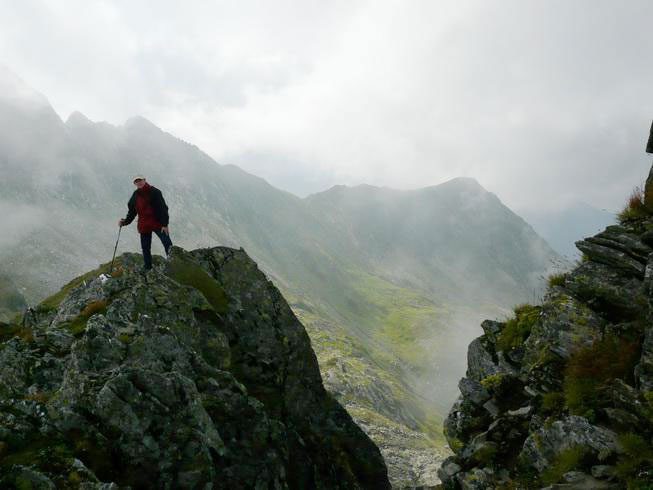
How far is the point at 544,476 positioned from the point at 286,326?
1533cm

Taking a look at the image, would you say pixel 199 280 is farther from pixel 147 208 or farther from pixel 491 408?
pixel 491 408

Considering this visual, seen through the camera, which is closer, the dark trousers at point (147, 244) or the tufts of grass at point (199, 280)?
the dark trousers at point (147, 244)

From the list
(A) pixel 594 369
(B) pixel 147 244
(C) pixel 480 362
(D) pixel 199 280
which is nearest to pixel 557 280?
(A) pixel 594 369

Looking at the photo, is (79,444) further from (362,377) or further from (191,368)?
(362,377)

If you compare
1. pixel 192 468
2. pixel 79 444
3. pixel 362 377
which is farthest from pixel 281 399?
pixel 362 377

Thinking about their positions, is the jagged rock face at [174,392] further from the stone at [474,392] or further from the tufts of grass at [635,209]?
the tufts of grass at [635,209]

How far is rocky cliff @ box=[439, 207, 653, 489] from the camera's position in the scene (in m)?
12.5

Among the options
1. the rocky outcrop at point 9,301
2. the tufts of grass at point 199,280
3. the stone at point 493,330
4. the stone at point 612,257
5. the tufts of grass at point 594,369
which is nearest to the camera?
the tufts of grass at point 594,369

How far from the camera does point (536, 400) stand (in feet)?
53.9

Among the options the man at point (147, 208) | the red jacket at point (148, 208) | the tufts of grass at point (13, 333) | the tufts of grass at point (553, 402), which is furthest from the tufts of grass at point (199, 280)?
the tufts of grass at point (553, 402)

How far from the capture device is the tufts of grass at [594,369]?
13867 millimetres

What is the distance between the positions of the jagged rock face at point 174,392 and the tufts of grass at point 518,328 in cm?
1060

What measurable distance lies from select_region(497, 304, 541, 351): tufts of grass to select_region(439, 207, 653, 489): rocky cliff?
0.05 metres

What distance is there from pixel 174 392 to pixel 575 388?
13351 mm
